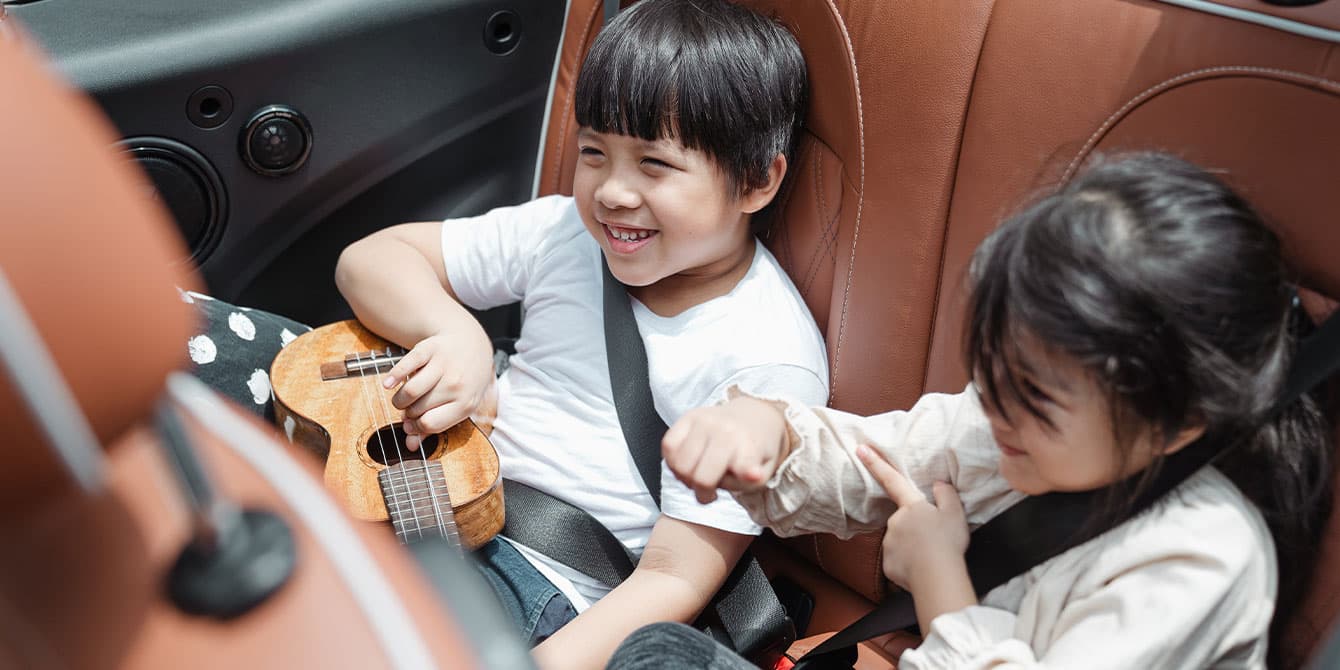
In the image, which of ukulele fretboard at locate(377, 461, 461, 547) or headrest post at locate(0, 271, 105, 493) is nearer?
headrest post at locate(0, 271, 105, 493)

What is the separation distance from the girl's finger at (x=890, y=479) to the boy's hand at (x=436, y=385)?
480 mm

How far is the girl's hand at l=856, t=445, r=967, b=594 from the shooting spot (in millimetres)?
918

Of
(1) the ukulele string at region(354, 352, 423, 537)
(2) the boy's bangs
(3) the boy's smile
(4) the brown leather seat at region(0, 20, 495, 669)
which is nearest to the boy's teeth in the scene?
(3) the boy's smile

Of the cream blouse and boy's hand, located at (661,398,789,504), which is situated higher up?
boy's hand, located at (661,398,789,504)

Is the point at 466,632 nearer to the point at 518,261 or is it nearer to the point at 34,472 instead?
the point at 34,472

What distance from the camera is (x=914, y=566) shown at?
3.03ft

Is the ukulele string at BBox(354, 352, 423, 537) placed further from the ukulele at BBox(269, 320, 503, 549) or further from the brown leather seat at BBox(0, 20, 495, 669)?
the brown leather seat at BBox(0, 20, 495, 669)

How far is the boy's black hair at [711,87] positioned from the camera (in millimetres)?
1184

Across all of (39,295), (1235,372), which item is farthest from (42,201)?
(1235,372)

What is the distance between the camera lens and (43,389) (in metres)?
0.41

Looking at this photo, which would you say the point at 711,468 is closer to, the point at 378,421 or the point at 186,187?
the point at 378,421

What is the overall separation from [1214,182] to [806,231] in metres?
0.50

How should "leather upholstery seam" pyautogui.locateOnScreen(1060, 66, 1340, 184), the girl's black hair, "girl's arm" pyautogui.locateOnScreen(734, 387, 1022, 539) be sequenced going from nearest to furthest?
the girl's black hair < "leather upholstery seam" pyautogui.locateOnScreen(1060, 66, 1340, 184) < "girl's arm" pyautogui.locateOnScreen(734, 387, 1022, 539)

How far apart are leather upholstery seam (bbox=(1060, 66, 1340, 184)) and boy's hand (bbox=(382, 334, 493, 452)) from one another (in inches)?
26.5
